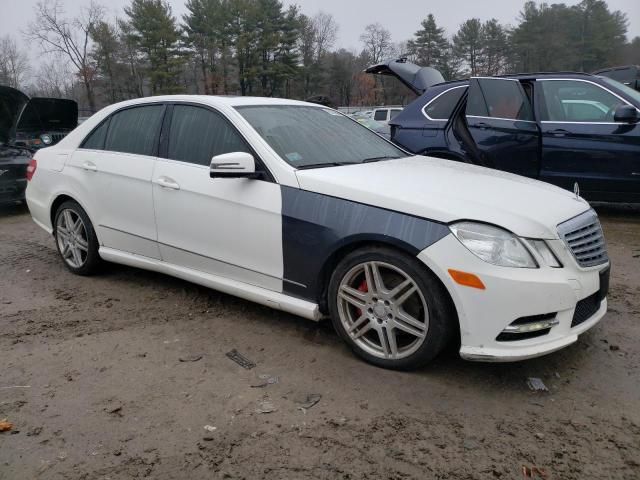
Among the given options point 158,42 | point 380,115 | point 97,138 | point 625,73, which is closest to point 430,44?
point 158,42

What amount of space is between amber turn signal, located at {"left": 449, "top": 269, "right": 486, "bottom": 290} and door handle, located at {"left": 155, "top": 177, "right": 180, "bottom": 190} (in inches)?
82.2

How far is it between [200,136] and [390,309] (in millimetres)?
1926

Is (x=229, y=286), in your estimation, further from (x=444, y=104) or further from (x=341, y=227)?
(x=444, y=104)

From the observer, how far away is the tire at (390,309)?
2736mm

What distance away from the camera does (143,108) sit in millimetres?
4285

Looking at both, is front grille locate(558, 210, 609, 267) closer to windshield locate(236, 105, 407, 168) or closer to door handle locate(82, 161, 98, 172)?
windshield locate(236, 105, 407, 168)

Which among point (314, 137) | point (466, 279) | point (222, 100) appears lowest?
point (466, 279)

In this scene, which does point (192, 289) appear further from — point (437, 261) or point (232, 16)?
point (232, 16)

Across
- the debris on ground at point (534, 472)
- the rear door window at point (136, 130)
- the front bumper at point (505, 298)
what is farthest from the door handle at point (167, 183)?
the debris on ground at point (534, 472)

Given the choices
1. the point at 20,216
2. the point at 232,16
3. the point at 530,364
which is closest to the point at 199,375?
the point at 530,364

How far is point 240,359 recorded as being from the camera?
319 cm

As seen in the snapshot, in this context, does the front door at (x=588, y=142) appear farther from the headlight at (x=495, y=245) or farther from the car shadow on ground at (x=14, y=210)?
the car shadow on ground at (x=14, y=210)

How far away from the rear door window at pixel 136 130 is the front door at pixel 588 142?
4498 mm

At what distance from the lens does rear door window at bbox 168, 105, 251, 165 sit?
362 centimetres
